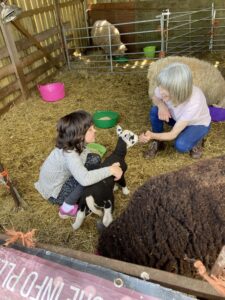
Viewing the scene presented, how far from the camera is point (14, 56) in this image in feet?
15.7

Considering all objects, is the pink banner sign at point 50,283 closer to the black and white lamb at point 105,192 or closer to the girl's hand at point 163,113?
the black and white lamb at point 105,192

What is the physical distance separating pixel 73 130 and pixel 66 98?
3316mm

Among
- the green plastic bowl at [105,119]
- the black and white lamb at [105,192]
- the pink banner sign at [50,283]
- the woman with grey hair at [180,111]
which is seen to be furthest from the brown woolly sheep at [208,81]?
the pink banner sign at [50,283]

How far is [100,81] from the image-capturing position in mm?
5863

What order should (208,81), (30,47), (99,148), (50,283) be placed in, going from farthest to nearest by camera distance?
(30,47) < (208,81) < (99,148) < (50,283)

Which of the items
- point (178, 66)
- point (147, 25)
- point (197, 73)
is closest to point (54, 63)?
point (147, 25)

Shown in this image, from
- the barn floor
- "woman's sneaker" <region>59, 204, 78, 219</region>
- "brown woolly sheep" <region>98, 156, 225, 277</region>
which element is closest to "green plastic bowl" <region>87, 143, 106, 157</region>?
the barn floor

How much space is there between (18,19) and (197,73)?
3340 mm

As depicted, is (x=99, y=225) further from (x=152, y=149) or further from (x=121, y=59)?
(x=121, y=59)

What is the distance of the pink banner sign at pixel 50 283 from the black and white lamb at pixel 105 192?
1.22 meters

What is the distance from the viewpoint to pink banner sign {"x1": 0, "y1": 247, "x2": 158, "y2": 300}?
31.9 inches

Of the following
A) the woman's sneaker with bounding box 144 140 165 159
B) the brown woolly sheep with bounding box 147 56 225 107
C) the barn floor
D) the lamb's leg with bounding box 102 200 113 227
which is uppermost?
the brown woolly sheep with bounding box 147 56 225 107

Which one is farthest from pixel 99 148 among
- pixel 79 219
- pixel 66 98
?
A: pixel 66 98

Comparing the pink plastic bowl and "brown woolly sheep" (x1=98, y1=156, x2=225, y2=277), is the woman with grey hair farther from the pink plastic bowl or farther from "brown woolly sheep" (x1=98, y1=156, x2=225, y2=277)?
the pink plastic bowl
